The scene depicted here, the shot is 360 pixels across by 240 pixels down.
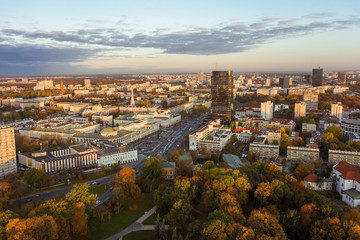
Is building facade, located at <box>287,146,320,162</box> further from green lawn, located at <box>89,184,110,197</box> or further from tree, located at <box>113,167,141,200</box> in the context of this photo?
green lawn, located at <box>89,184,110,197</box>

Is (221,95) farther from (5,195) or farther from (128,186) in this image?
(5,195)

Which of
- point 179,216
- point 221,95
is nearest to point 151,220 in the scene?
point 179,216

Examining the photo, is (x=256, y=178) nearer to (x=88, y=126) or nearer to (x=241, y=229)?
(x=241, y=229)

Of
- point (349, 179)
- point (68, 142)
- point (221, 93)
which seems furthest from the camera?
point (221, 93)

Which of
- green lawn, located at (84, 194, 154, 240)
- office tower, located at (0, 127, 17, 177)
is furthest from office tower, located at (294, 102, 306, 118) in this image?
office tower, located at (0, 127, 17, 177)

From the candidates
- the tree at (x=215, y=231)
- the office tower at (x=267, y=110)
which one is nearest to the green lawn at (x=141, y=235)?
the tree at (x=215, y=231)

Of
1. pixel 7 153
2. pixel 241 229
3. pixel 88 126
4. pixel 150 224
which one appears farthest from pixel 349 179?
pixel 88 126

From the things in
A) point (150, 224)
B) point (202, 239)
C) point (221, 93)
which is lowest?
point (150, 224)
